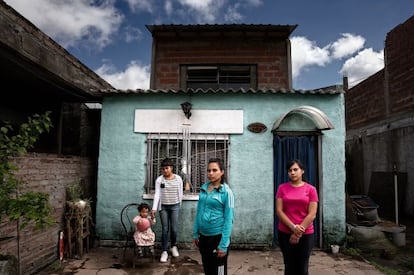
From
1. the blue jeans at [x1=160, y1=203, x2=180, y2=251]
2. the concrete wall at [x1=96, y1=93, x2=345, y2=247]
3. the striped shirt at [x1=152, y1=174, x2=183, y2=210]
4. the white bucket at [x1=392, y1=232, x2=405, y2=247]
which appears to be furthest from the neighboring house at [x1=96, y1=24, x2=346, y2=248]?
the white bucket at [x1=392, y1=232, x2=405, y2=247]

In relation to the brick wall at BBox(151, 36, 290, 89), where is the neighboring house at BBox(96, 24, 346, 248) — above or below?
below

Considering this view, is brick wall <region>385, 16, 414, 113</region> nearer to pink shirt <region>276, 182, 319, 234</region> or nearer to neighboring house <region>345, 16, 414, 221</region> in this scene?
neighboring house <region>345, 16, 414, 221</region>

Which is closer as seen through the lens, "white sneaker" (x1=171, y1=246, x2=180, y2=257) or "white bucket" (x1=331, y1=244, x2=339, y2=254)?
"white sneaker" (x1=171, y1=246, x2=180, y2=257)

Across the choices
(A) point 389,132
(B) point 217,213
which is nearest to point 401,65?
(A) point 389,132

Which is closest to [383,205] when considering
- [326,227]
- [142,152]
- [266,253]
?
[326,227]

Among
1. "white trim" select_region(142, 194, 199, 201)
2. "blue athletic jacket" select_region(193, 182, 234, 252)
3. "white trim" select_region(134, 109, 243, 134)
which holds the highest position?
"white trim" select_region(134, 109, 243, 134)

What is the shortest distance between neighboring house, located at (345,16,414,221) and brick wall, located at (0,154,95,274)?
27.0 feet

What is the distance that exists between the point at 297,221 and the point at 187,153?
123 inches

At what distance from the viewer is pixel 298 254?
329cm

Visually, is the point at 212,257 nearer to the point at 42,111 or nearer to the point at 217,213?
the point at 217,213

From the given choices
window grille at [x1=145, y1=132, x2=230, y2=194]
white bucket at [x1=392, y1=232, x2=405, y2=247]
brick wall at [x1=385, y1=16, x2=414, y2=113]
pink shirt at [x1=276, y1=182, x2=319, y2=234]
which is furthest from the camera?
brick wall at [x1=385, y1=16, x2=414, y2=113]

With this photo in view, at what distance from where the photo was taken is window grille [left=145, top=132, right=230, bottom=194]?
5969 millimetres

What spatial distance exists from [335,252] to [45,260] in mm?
5441

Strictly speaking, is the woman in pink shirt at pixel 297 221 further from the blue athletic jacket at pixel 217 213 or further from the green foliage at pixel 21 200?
the green foliage at pixel 21 200
